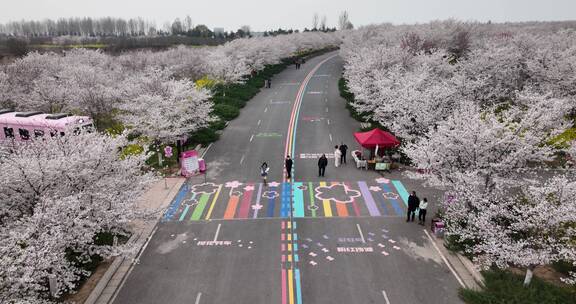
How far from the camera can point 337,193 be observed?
72.8ft

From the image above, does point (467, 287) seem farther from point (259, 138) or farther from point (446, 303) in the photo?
point (259, 138)

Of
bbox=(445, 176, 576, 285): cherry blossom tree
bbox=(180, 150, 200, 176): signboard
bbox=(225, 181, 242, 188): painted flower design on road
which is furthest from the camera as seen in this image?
bbox=(180, 150, 200, 176): signboard

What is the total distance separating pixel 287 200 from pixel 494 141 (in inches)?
427

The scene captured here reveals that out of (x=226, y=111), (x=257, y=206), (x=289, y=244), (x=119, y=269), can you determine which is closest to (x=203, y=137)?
(x=226, y=111)

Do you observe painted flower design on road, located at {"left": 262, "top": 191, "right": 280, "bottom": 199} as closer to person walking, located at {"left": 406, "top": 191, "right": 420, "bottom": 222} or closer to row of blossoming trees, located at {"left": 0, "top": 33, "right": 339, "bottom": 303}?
row of blossoming trees, located at {"left": 0, "top": 33, "right": 339, "bottom": 303}

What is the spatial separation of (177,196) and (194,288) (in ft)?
29.6

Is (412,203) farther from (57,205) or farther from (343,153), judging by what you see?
(57,205)

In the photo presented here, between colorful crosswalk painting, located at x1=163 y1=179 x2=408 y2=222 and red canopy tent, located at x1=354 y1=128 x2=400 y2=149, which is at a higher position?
red canopy tent, located at x1=354 y1=128 x2=400 y2=149

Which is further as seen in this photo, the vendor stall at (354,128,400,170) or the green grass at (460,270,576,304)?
the vendor stall at (354,128,400,170)

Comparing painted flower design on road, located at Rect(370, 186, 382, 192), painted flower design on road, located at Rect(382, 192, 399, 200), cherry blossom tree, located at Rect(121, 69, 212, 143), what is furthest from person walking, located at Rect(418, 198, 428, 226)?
cherry blossom tree, located at Rect(121, 69, 212, 143)

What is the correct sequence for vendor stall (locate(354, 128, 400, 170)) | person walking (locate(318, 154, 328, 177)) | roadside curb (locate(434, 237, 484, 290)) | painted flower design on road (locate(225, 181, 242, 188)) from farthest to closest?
1. vendor stall (locate(354, 128, 400, 170))
2. person walking (locate(318, 154, 328, 177))
3. painted flower design on road (locate(225, 181, 242, 188))
4. roadside curb (locate(434, 237, 484, 290))

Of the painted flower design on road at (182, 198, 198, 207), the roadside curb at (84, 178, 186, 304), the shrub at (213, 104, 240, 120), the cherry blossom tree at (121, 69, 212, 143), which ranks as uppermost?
the cherry blossom tree at (121, 69, 212, 143)

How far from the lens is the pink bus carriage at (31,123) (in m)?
28.3

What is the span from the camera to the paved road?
44.7 feet
